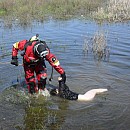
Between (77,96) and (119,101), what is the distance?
42.5 inches

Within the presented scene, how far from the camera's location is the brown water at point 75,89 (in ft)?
19.7

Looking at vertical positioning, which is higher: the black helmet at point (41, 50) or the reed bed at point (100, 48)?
the black helmet at point (41, 50)

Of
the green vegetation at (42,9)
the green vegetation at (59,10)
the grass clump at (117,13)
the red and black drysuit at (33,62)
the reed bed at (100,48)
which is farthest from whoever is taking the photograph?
the green vegetation at (42,9)

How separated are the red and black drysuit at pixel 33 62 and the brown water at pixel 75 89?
1.61 feet

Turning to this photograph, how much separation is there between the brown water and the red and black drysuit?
0.49m

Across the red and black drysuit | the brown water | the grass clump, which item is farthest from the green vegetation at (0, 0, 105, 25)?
the red and black drysuit

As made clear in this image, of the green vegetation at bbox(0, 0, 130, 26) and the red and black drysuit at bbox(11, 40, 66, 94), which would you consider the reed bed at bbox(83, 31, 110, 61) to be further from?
the green vegetation at bbox(0, 0, 130, 26)

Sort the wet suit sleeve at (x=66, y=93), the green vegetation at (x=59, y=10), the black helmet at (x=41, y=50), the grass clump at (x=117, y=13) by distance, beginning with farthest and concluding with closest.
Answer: the green vegetation at (x=59, y=10)
the grass clump at (x=117, y=13)
the wet suit sleeve at (x=66, y=93)
the black helmet at (x=41, y=50)

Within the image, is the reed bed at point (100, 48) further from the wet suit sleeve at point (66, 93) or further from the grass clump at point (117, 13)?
the grass clump at point (117, 13)

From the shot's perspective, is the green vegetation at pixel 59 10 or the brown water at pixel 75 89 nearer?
the brown water at pixel 75 89

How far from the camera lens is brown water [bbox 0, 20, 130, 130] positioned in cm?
600

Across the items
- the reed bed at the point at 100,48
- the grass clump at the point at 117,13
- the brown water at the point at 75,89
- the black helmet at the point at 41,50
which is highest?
the grass clump at the point at 117,13

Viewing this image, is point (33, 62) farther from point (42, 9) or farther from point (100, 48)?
point (42, 9)

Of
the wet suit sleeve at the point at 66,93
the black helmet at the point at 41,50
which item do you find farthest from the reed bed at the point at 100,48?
the black helmet at the point at 41,50
